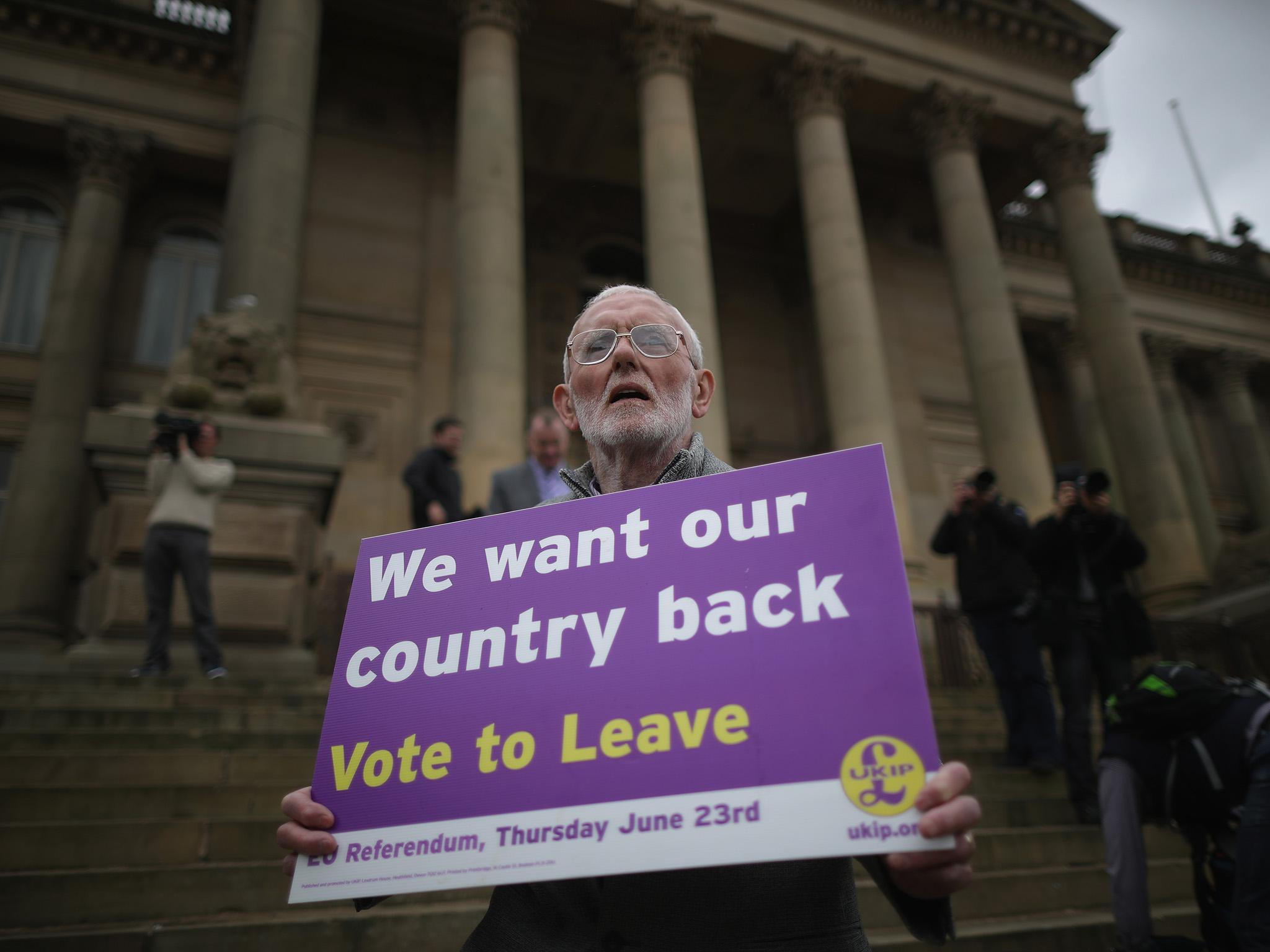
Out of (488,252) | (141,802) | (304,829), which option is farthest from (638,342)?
(488,252)

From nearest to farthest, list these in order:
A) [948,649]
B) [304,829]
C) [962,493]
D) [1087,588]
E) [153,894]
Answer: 1. [304,829]
2. [153,894]
3. [1087,588]
4. [962,493]
5. [948,649]

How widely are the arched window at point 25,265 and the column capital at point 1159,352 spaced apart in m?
30.1

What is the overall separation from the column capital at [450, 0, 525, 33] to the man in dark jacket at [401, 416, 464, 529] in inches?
399

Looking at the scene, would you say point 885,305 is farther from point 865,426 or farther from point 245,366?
point 245,366

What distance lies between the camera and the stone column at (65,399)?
14.6 meters

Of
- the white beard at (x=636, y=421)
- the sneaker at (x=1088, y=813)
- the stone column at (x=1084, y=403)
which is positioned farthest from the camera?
the stone column at (x=1084, y=403)

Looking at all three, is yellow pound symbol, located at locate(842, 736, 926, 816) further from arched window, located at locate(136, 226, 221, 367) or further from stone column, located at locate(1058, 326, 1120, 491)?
stone column, located at locate(1058, 326, 1120, 491)

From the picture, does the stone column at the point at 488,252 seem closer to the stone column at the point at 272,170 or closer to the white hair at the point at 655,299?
the stone column at the point at 272,170

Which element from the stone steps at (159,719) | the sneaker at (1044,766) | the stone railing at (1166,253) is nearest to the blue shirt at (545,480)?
the stone steps at (159,719)

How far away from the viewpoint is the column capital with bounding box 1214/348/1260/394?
28.7 m

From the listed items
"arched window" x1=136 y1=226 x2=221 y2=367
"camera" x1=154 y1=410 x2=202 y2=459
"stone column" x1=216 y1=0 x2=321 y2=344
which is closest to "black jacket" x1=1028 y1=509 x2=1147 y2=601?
"camera" x1=154 y1=410 x2=202 y2=459

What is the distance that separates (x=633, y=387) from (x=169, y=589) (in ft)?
19.8

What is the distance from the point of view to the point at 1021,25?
63.7ft

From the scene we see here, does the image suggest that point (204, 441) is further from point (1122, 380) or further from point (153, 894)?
point (1122, 380)
